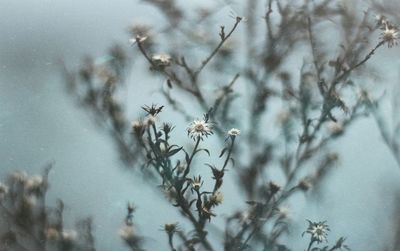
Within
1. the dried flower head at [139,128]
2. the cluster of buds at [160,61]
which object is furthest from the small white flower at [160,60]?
the dried flower head at [139,128]

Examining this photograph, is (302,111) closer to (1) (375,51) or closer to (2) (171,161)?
(1) (375,51)

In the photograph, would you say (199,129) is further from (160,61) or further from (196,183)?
(160,61)

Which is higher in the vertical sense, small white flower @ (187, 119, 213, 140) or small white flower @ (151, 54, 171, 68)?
small white flower @ (151, 54, 171, 68)

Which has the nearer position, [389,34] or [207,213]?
[207,213]

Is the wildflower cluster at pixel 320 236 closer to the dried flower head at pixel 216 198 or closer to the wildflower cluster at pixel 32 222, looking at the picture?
the dried flower head at pixel 216 198

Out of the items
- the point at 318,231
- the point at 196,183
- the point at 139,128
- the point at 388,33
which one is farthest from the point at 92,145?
the point at 388,33

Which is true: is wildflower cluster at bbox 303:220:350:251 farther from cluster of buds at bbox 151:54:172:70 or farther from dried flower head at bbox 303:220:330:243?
cluster of buds at bbox 151:54:172:70

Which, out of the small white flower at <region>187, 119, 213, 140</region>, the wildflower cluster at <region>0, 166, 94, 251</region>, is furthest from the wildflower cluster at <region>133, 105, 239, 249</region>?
the wildflower cluster at <region>0, 166, 94, 251</region>
